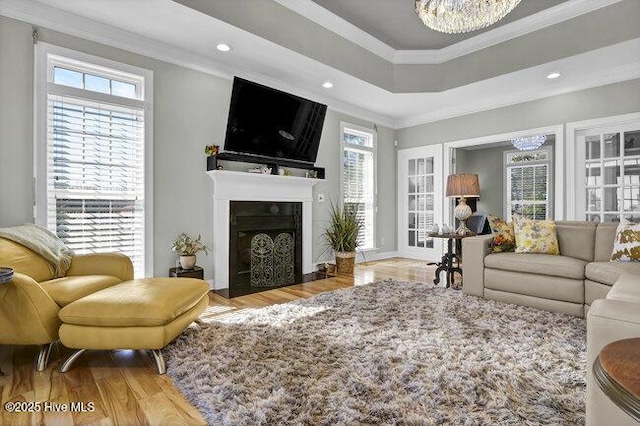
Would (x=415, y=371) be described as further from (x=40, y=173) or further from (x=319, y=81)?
(x=319, y=81)

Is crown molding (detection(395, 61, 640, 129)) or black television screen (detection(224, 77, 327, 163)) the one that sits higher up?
crown molding (detection(395, 61, 640, 129))

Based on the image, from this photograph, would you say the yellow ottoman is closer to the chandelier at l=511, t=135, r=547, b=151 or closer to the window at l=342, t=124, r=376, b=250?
the window at l=342, t=124, r=376, b=250

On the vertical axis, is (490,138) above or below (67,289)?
above

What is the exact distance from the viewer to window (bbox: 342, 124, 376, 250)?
5461 millimetres

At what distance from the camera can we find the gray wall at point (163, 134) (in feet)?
8.83

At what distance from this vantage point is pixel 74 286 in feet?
6.93

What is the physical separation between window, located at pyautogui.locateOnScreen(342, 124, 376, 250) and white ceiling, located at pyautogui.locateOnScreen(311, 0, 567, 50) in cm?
151

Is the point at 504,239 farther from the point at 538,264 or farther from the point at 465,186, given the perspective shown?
the point at 465,186

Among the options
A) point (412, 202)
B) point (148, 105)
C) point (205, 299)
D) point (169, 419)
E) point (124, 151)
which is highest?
point (148, 105)

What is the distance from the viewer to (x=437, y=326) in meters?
2.51

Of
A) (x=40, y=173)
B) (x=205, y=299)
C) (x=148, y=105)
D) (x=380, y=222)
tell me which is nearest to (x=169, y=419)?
(x=205, y=299)

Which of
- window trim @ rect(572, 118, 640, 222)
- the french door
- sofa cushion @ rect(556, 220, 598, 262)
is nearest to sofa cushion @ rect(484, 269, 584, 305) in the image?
sofa cushion @ rect(556, 220, 598, 262)

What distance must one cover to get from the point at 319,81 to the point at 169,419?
398 cm

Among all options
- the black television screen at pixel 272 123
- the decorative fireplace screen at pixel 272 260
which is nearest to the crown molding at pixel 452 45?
the black television screen at pixel 272 123
